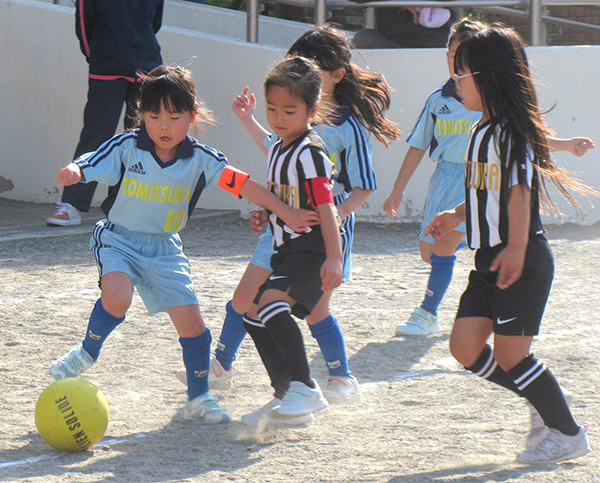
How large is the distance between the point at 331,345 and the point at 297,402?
518mm

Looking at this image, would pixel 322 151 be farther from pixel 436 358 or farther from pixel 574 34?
pixel 574 34

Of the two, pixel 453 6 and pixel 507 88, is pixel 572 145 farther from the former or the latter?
pixel 453 6

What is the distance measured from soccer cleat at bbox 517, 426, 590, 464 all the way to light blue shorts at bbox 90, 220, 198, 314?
1.39 metres

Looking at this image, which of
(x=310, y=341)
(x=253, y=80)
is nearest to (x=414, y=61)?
(x=253, y=80)

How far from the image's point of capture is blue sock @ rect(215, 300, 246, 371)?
12.2 feet

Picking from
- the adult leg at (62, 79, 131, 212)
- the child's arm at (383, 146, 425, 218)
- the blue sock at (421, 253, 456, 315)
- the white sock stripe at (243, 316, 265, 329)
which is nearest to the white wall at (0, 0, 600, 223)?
the adult leg at (62, 79, 131, 212)

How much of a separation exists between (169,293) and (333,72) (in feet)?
3.97

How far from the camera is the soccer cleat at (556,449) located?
2908 millimetres

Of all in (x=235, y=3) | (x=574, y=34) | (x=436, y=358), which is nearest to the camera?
(x=436, y=358)

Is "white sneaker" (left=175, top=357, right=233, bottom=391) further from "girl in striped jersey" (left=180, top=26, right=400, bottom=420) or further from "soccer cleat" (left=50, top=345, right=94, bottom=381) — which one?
"soccer cleat" (left=50, top=345, right=94, bottom=381)

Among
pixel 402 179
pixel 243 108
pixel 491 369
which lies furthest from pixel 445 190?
pixel 491 369

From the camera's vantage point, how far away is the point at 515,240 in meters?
2.86

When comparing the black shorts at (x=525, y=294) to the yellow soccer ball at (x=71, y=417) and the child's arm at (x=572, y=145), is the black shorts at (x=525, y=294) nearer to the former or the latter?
the child's arm at (x=572, y=145)

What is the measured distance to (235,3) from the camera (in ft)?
32.2
